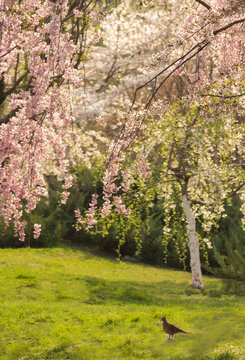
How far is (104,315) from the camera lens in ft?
25.1

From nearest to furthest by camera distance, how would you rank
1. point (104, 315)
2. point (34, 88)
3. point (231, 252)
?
point (34, 88)
point (104, 315)
point (231, 252)

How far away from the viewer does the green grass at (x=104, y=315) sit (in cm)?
605

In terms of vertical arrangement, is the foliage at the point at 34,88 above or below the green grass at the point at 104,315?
above

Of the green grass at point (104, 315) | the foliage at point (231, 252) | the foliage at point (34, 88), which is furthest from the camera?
the foliage at point (231, 252)

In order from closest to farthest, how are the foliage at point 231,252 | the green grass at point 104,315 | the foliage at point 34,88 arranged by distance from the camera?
the foliage at point 34,88, the green grass at point 104,315, the foliage at point 231,252

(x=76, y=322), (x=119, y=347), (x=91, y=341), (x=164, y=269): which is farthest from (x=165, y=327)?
(x=164, y=269)

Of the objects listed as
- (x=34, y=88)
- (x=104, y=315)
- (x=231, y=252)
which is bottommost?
(x=104, y=315)

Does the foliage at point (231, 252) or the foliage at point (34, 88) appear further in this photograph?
the foliage at point (231, 252)

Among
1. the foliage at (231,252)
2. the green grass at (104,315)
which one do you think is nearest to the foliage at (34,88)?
the green grass at (104,315)

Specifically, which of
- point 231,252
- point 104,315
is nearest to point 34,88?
point 104,315

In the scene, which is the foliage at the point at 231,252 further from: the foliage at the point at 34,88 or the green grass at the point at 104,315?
the foliage at the point at 34,88

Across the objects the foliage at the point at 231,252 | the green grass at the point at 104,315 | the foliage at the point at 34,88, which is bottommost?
the green grass at the point at 104,315

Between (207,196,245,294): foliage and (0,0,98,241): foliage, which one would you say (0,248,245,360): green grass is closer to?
(207,196,245,294): foliage

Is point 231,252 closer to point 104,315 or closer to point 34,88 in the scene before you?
point 104,315
